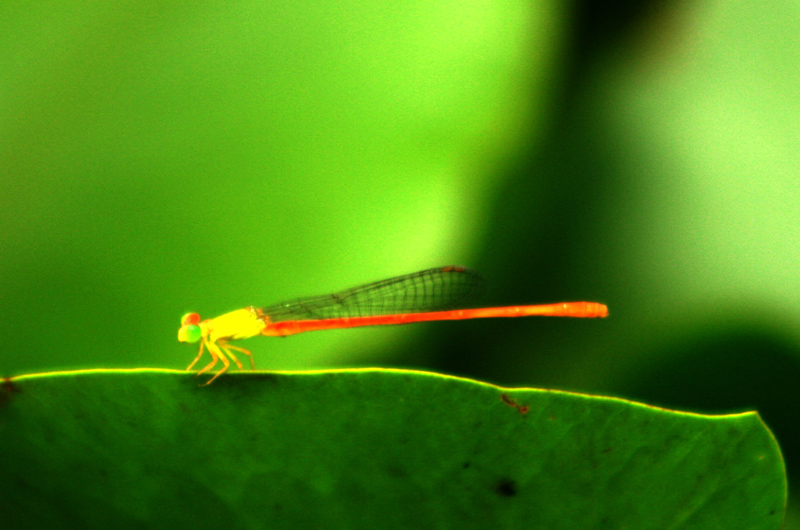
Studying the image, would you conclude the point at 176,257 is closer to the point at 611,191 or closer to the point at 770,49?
the point at 611,191

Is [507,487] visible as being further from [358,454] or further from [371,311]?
[371,311]

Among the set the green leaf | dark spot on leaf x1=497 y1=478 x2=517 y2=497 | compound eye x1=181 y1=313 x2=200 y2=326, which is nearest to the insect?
compound eye x1=181 y1=313 x2=200 y2=326

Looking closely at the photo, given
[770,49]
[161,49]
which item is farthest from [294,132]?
[770,49]

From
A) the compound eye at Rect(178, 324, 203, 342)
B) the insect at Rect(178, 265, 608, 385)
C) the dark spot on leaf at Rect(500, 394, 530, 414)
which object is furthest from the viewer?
the insect at Rect(178, 265, 608, 385)

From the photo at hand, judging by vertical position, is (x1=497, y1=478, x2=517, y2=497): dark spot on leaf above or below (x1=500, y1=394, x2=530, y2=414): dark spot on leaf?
below

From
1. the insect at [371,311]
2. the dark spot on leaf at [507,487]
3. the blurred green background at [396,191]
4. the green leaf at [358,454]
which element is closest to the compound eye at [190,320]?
the insect at [371,311]

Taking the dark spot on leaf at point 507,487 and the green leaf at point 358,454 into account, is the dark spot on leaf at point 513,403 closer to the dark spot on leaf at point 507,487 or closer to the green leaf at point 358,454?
the green leaf at point 358,454

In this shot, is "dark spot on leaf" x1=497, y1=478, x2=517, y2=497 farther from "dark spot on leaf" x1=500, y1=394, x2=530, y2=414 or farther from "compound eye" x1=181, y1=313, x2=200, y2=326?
"compound eye" x1=181, y1=313, x2=200, y2=326

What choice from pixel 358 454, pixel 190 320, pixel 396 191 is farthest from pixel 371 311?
pixel 358 454
